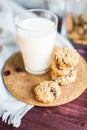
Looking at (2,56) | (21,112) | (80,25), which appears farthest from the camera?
(80,25)

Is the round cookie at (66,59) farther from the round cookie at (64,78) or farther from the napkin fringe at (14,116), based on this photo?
the napkin fringe at (14,116)

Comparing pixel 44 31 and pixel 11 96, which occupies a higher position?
pixel 44 31

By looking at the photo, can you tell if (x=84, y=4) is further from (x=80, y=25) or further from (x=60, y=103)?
(x=60, y=103)

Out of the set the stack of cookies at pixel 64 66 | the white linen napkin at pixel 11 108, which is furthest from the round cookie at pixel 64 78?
the white linen napkin at pixel 11 108

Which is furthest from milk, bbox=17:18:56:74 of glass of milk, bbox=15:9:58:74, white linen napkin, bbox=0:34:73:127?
white linen napkin, bbox=0:34:73:127

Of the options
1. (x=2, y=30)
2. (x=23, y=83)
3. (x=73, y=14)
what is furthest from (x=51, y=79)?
(x=73, y=14)

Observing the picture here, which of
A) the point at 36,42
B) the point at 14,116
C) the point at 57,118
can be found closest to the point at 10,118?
the point at 14,116
